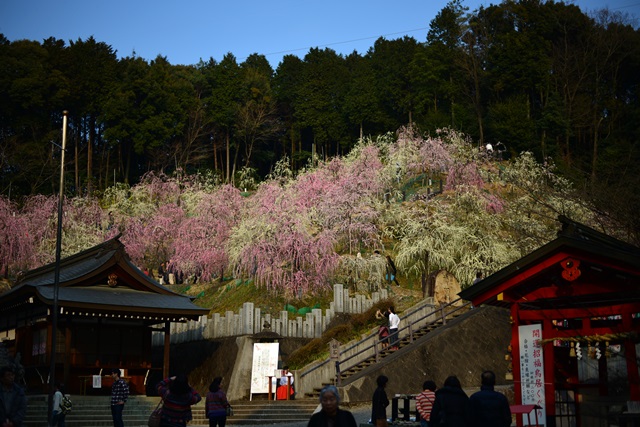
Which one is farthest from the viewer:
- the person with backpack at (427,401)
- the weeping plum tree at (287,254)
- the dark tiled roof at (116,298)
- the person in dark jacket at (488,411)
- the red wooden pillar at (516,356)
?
the weeping plum tree at (287,254)

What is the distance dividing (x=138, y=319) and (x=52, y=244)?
66.2 ft

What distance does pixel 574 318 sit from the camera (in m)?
15.6

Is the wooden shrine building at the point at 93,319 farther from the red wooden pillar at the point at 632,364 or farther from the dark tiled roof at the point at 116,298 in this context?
the red wooden pillar at the point at 632,364

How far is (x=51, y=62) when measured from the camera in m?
62.6

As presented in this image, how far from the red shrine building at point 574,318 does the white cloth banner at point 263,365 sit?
11351 mm

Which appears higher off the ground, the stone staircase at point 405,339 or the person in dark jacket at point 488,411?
the stone staircase at point 405,339

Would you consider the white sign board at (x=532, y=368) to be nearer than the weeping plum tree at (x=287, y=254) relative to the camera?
Yes

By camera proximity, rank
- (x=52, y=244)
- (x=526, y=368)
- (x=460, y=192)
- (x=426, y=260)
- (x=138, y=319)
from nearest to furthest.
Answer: (x=526, y=368), (x=138, y=319), (x=426, y=260), (x=460, y=192), (x=52, y=244)

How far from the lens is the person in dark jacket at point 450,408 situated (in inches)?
402

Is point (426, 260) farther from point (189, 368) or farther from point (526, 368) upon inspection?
point (526, 368)

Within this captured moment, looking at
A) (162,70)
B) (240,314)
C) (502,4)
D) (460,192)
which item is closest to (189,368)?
(240,314)

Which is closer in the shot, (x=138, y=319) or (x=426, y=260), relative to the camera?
(x=138, y=319)

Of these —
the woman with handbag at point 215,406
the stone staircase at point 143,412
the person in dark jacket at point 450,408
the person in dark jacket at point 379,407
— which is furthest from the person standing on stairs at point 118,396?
the person in dark jacket at point 450,408

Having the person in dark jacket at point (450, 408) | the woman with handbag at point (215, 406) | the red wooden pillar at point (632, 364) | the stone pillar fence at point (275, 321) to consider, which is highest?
the stone pillar fence at point (275, 321)
